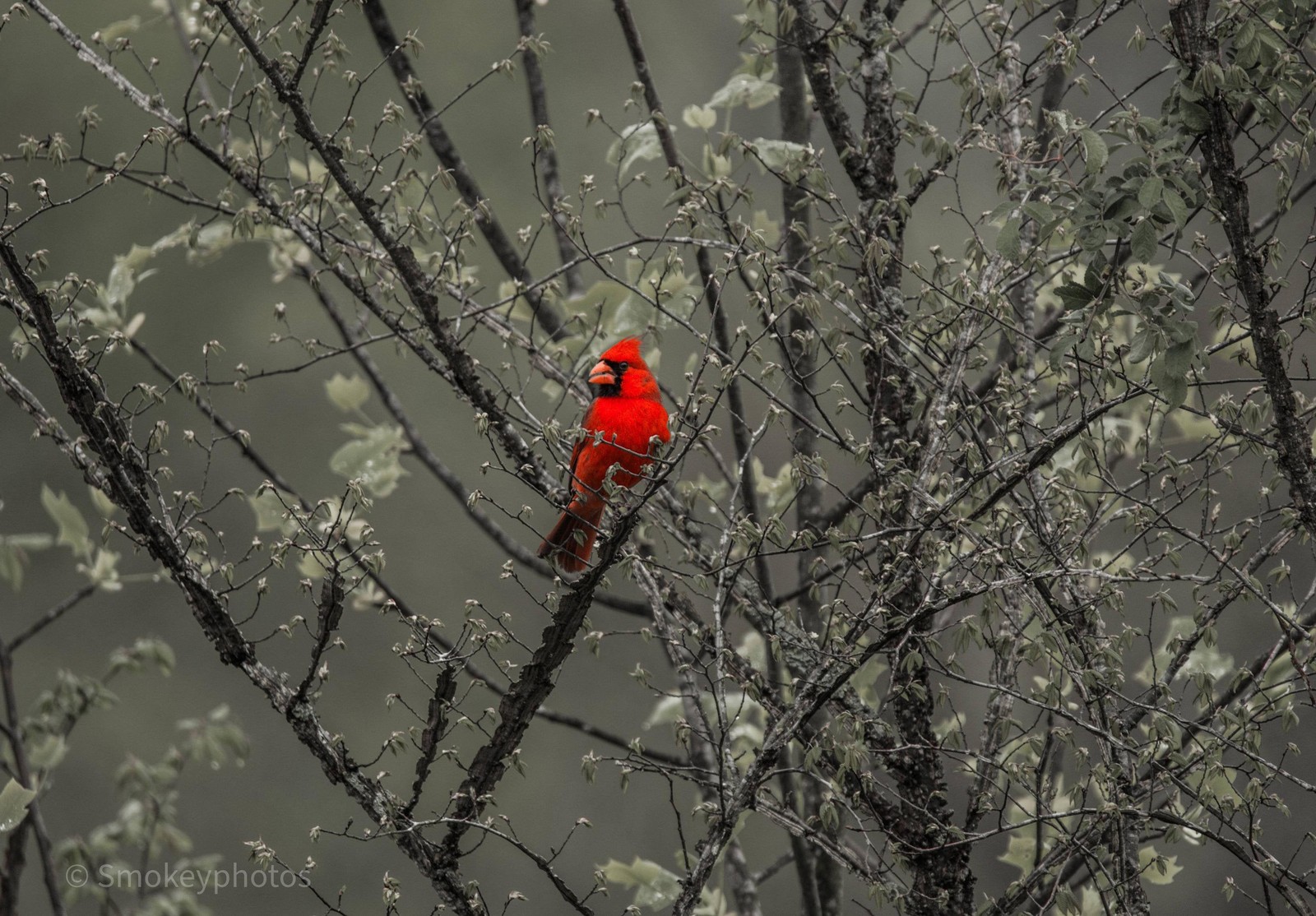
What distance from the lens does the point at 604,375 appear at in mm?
4125

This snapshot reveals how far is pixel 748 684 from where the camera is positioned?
2.26 meters

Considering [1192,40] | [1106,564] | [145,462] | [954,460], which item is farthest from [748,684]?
[1192,40]

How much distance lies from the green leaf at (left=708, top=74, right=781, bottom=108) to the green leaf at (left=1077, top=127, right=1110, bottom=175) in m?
1.27

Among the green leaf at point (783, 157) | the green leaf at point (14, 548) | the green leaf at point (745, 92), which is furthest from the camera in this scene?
the green leaf at point (745, 92)

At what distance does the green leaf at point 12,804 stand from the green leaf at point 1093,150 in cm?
202

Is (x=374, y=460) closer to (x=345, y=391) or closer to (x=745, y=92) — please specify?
(x=345, y=391)

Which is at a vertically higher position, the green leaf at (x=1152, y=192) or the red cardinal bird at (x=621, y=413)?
the red cardinal bird at (x=621, y=413)

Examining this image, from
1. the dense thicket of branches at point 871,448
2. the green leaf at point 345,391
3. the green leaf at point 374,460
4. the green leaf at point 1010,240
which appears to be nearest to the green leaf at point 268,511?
the dense thicket of branches at point 871,448

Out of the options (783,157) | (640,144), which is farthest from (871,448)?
(640,144)

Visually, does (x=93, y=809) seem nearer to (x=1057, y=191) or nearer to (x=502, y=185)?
(x=502, y=185)

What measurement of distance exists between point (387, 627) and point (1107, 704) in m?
8.56

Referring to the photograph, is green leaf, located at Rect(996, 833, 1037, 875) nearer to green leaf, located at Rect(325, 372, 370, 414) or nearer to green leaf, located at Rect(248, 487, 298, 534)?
green leaf, located at Rect(248, 487, 298, 534)

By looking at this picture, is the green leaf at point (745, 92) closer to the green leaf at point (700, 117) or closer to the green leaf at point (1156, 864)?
the green leaf at point (700, 117)

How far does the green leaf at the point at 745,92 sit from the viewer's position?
3168 mm
